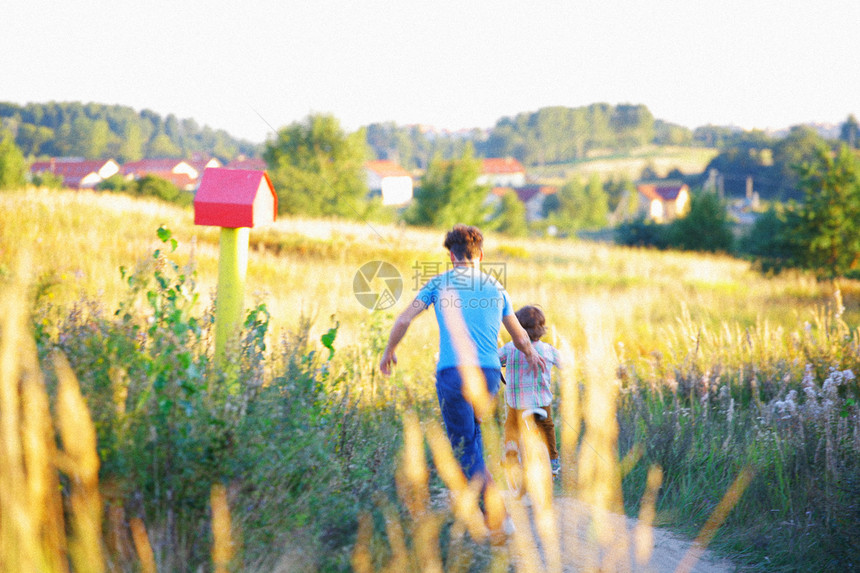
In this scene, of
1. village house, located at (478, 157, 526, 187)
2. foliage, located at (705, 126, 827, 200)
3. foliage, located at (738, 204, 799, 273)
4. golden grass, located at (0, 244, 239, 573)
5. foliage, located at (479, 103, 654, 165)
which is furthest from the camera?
foliage, located at (705, 126, 827, 200)

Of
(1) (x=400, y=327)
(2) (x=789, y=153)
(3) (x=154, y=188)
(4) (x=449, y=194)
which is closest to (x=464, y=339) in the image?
(1) (x=400, y=327)

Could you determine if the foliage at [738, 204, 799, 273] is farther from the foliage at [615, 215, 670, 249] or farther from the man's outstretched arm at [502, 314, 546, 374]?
the man's outstretched arm at [502, 314, 546, 374]

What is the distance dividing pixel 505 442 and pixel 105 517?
2.73 m

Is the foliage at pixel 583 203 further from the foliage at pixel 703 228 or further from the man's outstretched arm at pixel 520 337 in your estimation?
the man's outstretched arm at pixel 520 337

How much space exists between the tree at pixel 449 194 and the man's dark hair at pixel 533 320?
35.4 meters

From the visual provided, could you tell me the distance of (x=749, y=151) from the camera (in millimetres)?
79938

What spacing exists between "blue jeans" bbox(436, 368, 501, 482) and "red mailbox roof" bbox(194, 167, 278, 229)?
1453 mm

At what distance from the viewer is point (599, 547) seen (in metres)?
4.11

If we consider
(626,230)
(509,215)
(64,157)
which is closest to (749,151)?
(509,215)

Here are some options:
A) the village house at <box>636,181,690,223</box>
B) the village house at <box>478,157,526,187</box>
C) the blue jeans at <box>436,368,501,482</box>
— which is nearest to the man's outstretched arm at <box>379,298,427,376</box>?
the blue jeans at <box>436,368,501,482</box>

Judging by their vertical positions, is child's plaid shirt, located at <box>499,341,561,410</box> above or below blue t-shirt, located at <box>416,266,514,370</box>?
below

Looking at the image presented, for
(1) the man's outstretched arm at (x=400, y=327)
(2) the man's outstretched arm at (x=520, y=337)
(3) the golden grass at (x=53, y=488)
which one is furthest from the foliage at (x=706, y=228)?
(3) the golden grass at (x=53, y=488)

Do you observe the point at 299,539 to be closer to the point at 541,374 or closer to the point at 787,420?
the point at 541,374

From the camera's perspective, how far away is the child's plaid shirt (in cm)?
463
